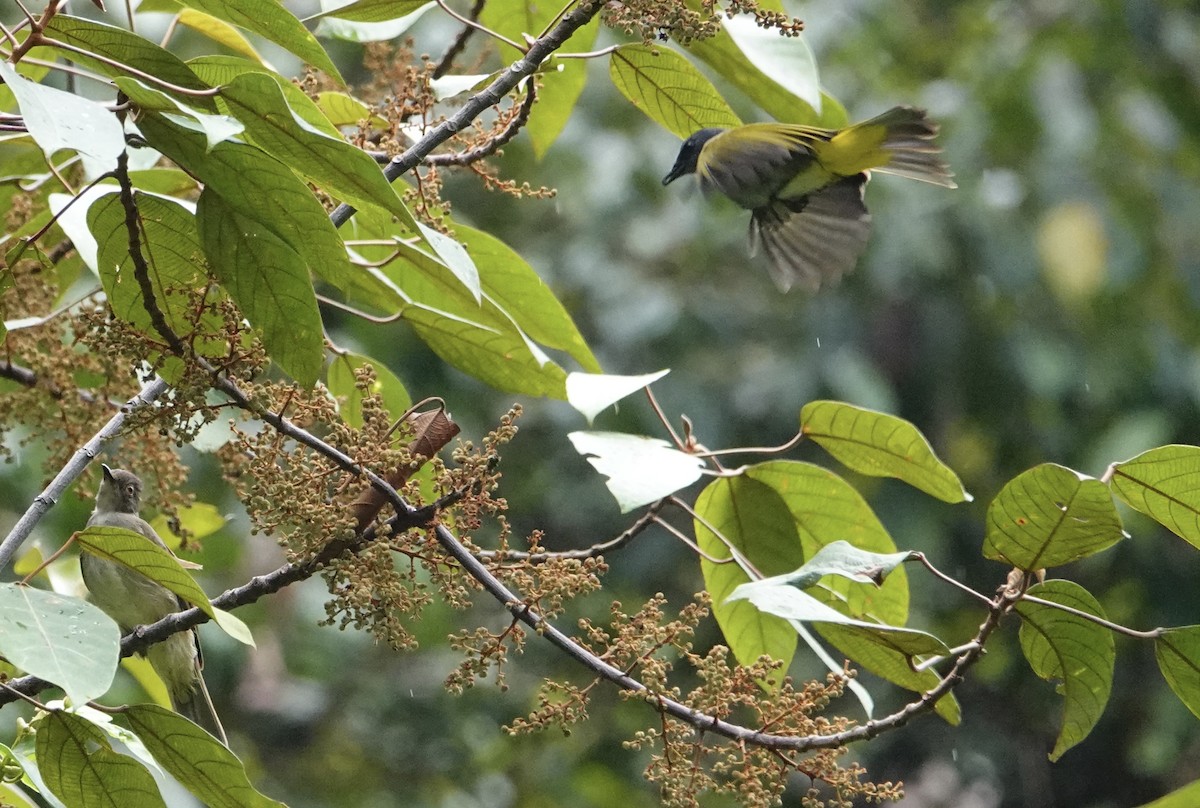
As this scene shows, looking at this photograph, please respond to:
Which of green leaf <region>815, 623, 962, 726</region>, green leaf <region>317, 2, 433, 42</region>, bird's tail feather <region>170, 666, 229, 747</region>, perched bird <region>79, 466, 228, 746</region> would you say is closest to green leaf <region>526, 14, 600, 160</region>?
green leaf <region>317, 2, 433, 42</region>

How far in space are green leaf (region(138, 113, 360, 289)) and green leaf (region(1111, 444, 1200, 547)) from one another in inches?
38.0

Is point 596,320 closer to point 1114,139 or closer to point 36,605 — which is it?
point 1114,139

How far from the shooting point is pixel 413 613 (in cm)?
164

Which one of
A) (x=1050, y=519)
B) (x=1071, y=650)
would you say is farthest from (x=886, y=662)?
(x=1050, y=519)

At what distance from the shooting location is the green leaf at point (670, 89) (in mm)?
2072

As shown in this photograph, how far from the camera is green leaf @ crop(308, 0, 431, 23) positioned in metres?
2.06

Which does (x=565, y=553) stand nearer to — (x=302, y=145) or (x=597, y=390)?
(x=597, y=390)

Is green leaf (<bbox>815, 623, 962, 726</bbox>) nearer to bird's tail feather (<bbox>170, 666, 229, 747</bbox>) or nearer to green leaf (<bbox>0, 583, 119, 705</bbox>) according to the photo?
green leaf (<bbox>0, 583, 119, 705</bbox>)

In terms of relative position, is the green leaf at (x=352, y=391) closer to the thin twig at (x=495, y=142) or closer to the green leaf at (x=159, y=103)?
the thin twig at (x=495, y=142)

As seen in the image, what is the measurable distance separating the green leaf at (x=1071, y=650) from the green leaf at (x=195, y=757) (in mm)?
923

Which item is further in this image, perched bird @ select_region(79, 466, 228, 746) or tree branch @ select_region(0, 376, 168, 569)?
perched bird @ select_region(79, 466, 228, 746)

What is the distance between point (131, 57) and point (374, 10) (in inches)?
25.2

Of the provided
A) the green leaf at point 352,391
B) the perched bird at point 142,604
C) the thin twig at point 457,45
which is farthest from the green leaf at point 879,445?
the perched bird at point 142,604

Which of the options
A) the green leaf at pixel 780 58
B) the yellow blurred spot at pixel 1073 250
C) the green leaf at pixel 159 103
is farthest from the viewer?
the yellow blurred spot at pixel 1073 250
